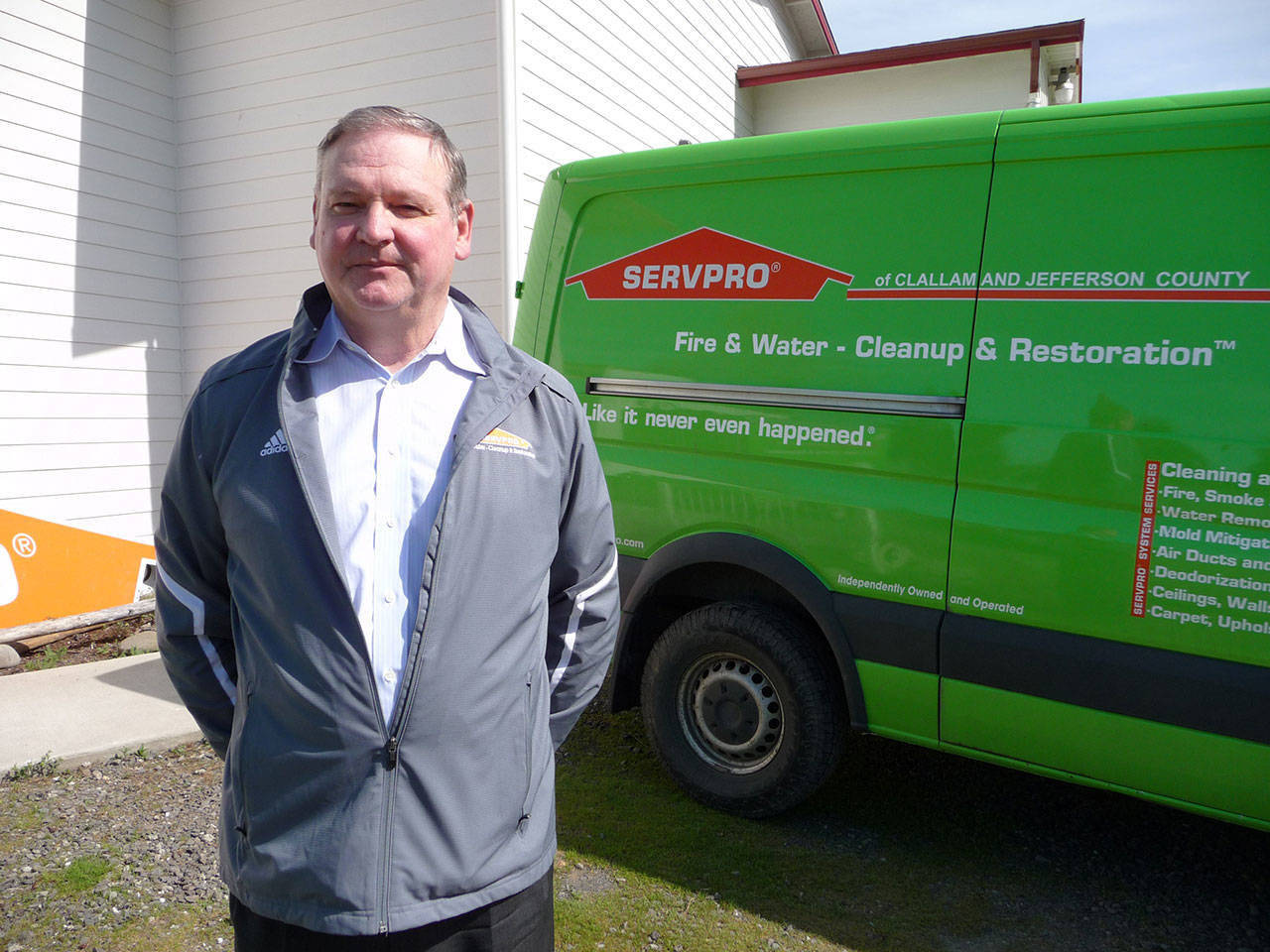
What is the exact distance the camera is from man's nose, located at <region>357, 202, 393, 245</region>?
1610mm

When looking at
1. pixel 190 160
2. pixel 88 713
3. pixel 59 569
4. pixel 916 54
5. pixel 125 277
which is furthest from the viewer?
pixel 916 54

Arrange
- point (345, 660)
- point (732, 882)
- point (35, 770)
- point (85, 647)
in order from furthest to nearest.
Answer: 1. point (85, 647)
2. point (35, 770)
3. point (732, 882)
4. point (345, 660)

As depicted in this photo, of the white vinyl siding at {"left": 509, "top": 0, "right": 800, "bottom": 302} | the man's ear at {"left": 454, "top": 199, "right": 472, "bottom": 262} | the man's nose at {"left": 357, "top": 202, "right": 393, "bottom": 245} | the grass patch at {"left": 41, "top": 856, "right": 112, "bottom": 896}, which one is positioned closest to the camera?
the man's nose at {"left": 357, "top": 202, "right": 393, "bottom": 245}

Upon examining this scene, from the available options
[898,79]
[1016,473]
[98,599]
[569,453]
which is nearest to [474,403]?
[569,453]

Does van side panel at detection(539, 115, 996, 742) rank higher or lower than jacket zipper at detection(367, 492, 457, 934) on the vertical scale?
higher

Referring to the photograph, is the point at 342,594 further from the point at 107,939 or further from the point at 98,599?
the point at 98,599

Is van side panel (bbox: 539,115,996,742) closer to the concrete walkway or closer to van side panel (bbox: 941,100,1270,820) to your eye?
van side panel (bbox: 941,100,1270,820)

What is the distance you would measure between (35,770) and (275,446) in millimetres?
3536

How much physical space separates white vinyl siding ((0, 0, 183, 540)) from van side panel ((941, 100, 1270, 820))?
626 centimetres

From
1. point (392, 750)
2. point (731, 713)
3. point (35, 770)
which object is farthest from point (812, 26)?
point (392, 750)

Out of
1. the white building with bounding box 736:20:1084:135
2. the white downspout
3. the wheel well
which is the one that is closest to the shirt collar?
the wheel well

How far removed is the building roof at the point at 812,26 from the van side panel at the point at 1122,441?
32.4 feet

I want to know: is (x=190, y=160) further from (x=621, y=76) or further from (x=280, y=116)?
(x=621, y=76)

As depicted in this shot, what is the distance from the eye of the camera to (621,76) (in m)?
7.60
